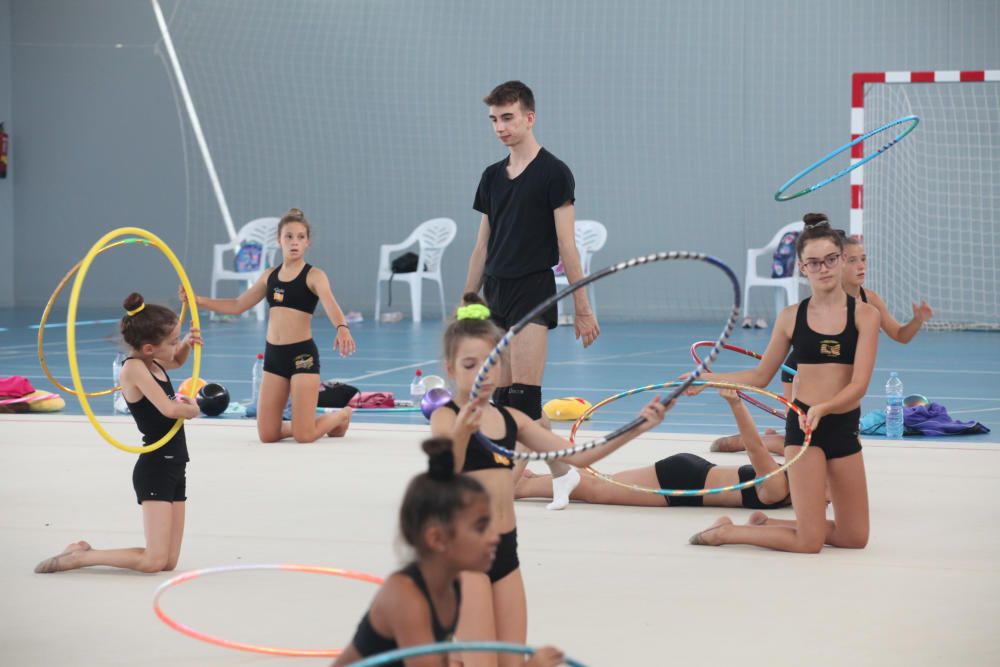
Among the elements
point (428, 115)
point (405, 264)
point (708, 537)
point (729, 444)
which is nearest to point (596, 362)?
point (729, 444)

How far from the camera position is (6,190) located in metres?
18.9

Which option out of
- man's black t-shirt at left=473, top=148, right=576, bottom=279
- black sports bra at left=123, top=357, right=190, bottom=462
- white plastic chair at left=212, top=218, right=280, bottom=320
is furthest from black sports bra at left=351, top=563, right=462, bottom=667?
white plastic chair at left=212, top=218, right=280, bottom=320

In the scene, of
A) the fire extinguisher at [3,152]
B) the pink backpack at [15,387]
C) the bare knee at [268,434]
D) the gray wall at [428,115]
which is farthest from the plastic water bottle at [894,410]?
the fire extinguisher at [3,152]

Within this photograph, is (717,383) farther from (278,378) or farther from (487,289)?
(278,378)

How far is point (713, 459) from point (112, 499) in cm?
314

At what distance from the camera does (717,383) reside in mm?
4367

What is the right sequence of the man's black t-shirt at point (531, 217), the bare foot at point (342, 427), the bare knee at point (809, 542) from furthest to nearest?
the bare foot at point (342, 427), the man's black t-shirt at point (531, 217), the bare knee at point (809, 542)

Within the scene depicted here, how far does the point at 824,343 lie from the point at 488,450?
6.41ft

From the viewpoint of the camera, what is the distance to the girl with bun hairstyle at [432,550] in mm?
2479

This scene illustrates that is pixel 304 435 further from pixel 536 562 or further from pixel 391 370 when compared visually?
pixel 391 370

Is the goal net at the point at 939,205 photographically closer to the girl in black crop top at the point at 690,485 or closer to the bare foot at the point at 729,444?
the bare foot at the point at 729,444

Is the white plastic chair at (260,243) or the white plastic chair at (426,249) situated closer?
the white plastic chair at (426,249)

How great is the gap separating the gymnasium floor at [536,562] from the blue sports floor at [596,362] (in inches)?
33.9

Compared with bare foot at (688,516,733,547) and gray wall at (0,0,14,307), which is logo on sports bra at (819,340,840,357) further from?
gray wall at (0,0,14,307)
